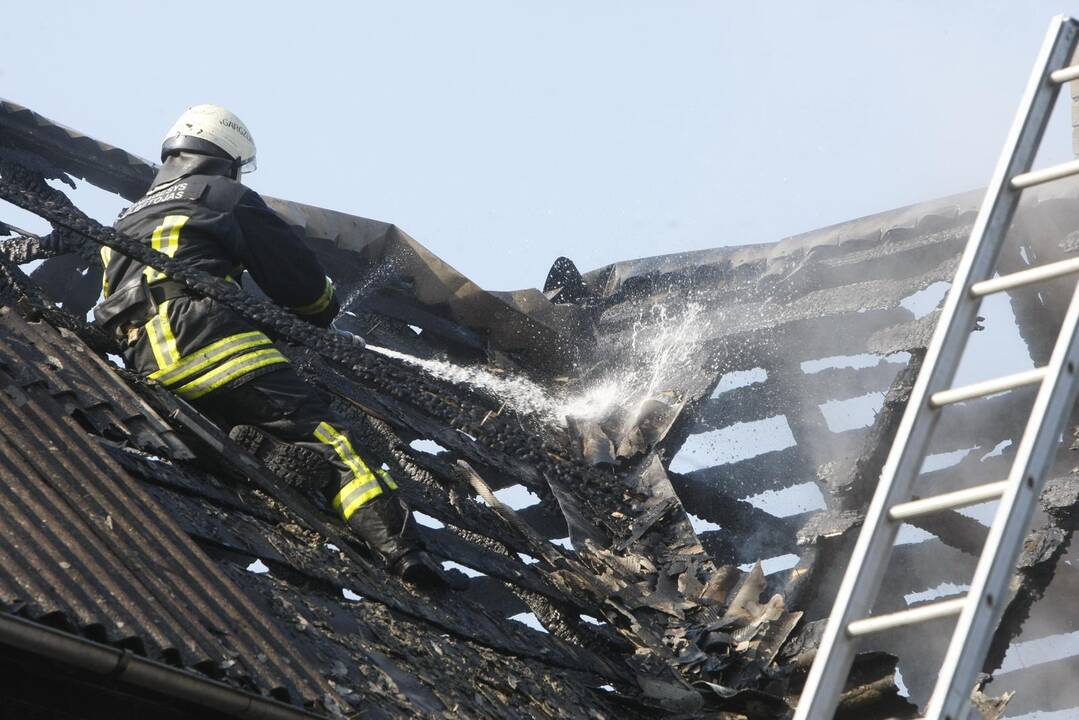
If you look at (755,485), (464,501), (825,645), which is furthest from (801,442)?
(825,645)

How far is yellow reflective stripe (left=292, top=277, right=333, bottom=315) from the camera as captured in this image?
628cm

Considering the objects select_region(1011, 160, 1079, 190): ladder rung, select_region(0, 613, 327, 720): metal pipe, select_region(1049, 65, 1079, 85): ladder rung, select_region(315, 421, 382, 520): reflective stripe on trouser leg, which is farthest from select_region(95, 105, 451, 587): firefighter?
select_region(1049, 65, 1079, 85): ladder rung

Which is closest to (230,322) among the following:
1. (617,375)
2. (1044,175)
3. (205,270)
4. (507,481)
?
(205,270)

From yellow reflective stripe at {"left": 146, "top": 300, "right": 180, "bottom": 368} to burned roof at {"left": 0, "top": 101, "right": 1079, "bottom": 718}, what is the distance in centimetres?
18

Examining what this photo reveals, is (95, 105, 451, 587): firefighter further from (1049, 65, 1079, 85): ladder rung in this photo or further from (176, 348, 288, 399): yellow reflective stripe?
(1049, 65, 1079, 85): ladder rung

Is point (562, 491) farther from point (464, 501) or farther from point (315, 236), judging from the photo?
point (315, 236)

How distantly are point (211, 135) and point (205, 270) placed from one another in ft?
2.66

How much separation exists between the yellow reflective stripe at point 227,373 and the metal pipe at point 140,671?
208 centimetres

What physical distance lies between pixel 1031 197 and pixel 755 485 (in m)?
2.07

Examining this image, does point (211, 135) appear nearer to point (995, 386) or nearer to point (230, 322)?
point (230, 322)

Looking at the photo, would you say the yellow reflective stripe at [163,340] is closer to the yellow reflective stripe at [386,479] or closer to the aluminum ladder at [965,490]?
the yellow reflective stripe at [386,479]

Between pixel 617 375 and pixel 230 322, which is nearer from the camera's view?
pixel 230 322

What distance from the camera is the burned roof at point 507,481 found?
4035 mm

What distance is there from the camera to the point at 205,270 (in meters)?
5.91
